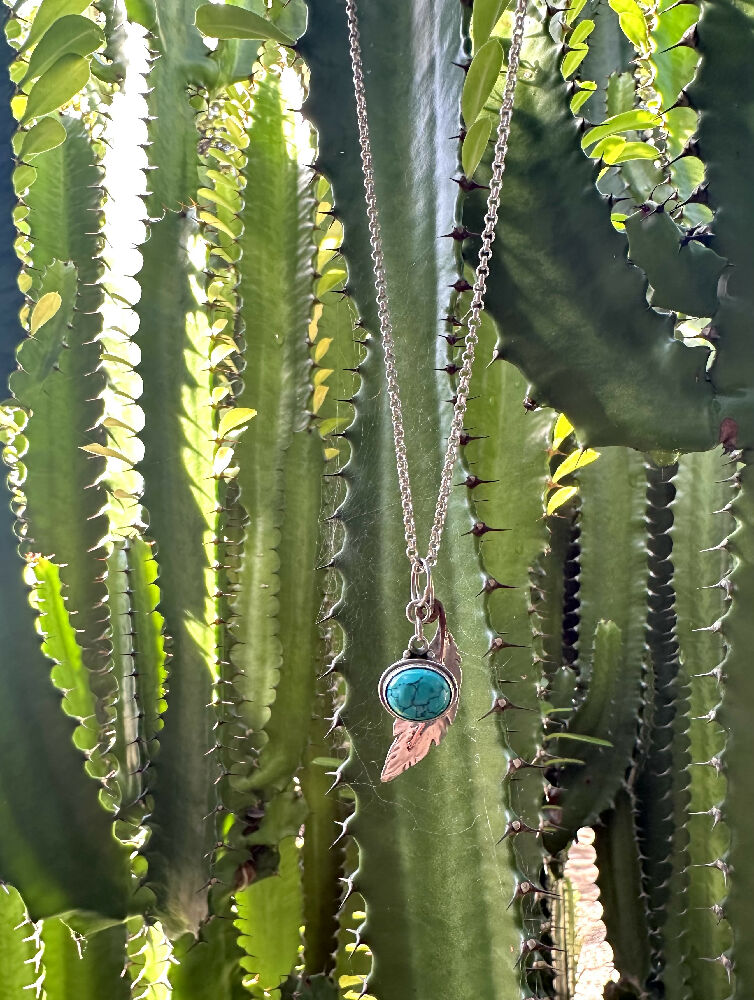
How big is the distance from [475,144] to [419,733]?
495mm

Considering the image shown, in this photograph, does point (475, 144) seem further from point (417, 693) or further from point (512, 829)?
point (512, 829)

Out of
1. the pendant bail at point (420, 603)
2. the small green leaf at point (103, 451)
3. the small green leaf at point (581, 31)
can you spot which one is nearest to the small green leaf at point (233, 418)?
the small green leaf at point (103, 451)

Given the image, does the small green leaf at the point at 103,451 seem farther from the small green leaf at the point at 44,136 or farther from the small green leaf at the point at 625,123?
the small green leaf at the point at 625,123

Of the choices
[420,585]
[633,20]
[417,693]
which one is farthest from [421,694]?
[633,20]

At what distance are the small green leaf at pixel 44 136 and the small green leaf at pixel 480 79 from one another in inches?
18.3

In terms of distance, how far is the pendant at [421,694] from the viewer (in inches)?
25.7

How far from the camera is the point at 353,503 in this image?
0.78m

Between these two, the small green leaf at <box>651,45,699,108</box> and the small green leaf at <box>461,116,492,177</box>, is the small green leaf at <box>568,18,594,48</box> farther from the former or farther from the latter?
the small green leaf at <box>461,116,492,177</box>

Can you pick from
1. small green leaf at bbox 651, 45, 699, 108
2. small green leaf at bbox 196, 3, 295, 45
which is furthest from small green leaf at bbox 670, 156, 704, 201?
small green leaf at bbox 196, 3, 295, 45

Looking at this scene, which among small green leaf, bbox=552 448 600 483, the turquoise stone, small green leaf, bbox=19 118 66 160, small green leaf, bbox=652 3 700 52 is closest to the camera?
the turquoise stone

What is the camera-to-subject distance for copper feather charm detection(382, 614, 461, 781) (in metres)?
0.69

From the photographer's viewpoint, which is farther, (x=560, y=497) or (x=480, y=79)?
(x=560, y=497)

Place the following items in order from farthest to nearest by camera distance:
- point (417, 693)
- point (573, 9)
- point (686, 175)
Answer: point (686, 175)
point (573, 9)
point (417, 693)

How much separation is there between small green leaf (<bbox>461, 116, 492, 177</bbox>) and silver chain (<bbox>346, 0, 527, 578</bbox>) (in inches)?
0.5
